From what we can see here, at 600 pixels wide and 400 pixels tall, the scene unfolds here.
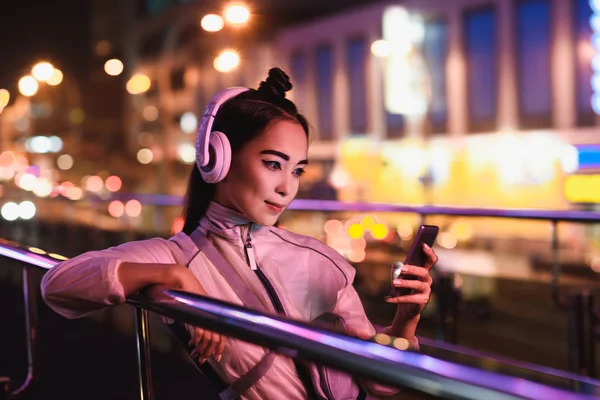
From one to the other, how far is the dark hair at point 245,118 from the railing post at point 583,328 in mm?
3090

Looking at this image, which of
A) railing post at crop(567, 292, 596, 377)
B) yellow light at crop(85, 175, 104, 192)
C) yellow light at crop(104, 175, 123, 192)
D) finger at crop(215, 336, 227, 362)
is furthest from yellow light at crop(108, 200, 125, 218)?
yellow light at crop(85, 175, 104, 192)

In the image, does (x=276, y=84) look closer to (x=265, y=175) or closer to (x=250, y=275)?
(x=265, y=175)

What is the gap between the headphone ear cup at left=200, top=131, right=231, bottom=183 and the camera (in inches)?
79.9

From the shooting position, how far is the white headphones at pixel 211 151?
2.03 metres

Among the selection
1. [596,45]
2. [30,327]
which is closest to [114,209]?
[30,327]

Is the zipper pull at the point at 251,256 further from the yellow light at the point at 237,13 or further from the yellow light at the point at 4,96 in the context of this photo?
the yellow light at the point at 4,96

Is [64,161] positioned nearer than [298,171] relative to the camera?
No

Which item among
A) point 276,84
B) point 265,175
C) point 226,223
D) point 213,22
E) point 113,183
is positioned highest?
point 213,22

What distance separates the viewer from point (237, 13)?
25.1 ft

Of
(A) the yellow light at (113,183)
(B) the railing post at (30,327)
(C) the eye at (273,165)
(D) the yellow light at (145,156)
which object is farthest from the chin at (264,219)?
(D) the yellow light at (145,156)

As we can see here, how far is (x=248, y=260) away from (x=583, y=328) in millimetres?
3338

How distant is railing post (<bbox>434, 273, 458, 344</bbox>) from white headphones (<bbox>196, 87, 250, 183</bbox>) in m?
3.27

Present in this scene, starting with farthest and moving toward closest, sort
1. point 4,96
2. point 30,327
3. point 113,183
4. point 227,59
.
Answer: point 113,183
point 4,96
point 227,59
point 30,327

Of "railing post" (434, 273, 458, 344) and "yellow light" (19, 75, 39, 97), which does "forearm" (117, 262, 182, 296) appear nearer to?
"railing post" (434, 273, 458, 344)
